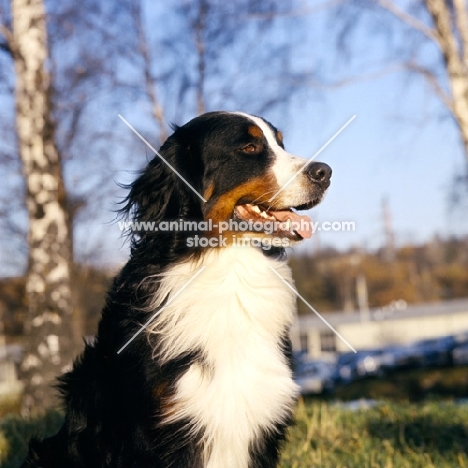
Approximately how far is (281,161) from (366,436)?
271 cm

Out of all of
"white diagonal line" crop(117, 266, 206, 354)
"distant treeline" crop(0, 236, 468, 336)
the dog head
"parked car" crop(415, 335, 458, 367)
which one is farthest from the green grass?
"distant treeline" crop(0, 236, 468, 336)

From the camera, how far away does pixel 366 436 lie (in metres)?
5.57

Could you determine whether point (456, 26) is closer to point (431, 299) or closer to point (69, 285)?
point (69, 285)

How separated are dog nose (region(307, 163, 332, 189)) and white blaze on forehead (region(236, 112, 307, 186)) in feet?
0.22

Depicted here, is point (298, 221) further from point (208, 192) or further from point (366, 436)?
point (366, 436)

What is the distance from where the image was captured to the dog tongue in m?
3.95

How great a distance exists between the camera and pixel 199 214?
3877mm

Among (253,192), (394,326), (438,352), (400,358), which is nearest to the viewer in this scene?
(253,192)

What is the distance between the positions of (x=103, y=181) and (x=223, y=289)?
1544 centimetres

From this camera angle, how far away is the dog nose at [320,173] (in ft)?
13.0

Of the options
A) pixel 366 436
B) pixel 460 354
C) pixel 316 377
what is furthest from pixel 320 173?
pixel 460 354

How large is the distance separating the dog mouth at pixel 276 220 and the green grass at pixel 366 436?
5.62ft

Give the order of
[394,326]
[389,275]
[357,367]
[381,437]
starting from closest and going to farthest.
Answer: [381,437], [357,367], [394,326], [389,275]


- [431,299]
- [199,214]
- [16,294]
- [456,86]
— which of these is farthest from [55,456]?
[431,299]
